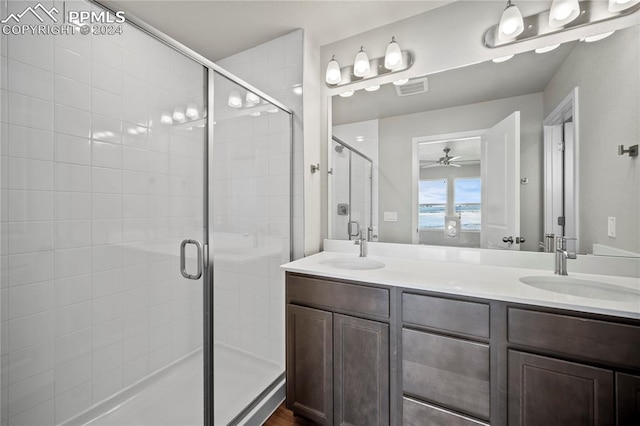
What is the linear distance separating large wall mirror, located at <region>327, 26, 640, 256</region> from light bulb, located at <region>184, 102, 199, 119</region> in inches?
42.1

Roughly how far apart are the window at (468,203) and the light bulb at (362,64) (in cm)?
100

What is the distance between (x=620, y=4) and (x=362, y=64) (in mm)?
1293

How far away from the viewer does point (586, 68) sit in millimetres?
1358

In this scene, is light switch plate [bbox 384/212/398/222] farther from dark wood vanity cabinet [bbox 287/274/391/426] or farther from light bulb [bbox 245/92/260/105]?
light bulb [bbox 245/92/260/105]

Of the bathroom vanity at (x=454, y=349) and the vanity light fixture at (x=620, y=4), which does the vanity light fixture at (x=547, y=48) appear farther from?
the bathroom vanity at (x=454, y=349)

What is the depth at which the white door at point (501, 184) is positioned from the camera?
4.99 ft

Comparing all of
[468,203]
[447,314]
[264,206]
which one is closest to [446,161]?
[468,203]

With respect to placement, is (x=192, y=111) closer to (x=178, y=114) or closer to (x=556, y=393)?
(x=178, y=114)

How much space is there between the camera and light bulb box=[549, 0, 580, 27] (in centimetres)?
135

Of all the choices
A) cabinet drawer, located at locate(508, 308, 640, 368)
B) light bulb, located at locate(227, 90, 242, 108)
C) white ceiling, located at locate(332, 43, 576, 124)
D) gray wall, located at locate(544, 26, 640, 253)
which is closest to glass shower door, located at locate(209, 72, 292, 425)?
light bulb, located at locate(227, 90, 242, 108)

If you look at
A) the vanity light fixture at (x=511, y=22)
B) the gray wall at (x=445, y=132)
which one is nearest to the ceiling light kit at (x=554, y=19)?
the vanity light fixture at (x=511, y=22)

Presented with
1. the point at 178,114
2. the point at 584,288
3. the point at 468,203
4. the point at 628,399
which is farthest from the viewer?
the point at 178,114

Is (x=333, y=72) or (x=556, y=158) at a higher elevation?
(x=333, y=72)

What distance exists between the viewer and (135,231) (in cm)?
174
